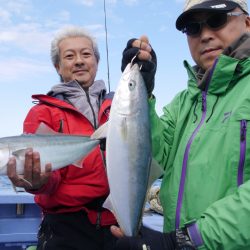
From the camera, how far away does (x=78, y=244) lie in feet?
12.5

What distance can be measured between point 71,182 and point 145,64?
1.46 m

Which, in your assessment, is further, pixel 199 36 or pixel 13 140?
pixel 13 140

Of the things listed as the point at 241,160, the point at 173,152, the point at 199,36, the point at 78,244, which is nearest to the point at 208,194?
the point at 241,160

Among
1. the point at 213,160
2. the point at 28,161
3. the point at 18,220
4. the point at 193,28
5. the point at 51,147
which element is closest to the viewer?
the point at 213,160

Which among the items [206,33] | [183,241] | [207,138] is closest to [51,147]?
[207,138]

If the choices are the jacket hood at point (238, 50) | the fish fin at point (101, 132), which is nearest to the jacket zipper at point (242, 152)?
the jacket hood at point (238, 50)

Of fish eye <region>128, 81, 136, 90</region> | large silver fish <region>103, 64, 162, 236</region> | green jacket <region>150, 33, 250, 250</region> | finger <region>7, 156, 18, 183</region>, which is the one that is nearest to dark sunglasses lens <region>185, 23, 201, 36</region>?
green jacket <region>150, 33, 250, 250</region>

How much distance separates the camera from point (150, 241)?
2.69m

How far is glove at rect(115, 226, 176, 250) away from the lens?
104 inches

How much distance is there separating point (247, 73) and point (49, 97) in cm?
213

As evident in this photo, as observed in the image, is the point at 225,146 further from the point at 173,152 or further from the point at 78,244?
the point at 78,244

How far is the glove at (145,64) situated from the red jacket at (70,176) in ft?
3.03

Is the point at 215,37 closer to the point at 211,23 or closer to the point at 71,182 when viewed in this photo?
the point at 211,23

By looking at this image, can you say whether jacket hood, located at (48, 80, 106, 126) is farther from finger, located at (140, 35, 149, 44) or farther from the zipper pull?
the zipper pull
